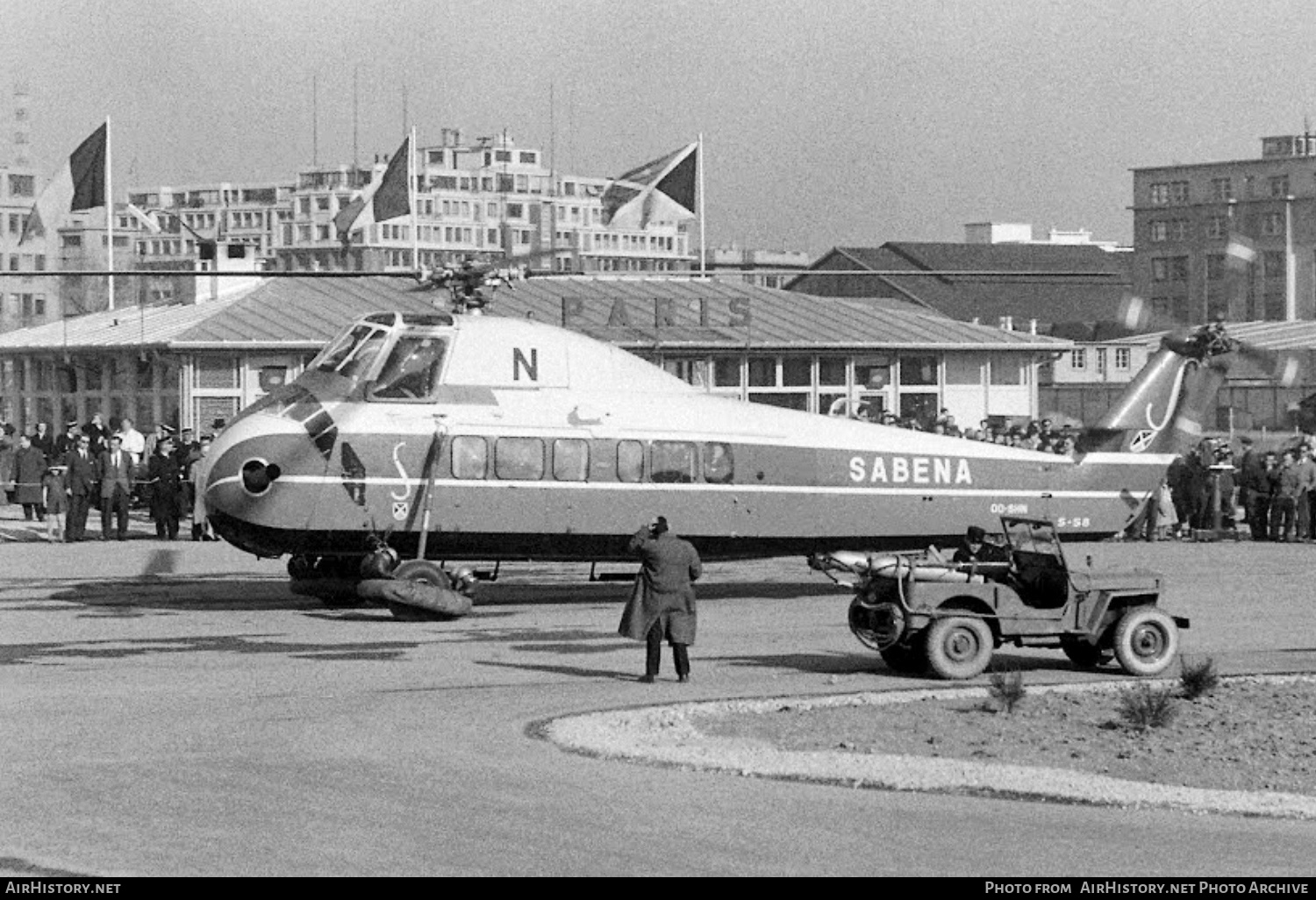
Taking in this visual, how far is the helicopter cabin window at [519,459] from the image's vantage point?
2583 cm

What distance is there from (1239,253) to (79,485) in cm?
1992

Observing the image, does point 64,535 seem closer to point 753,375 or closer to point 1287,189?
point 753,375

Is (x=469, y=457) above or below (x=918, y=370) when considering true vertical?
below

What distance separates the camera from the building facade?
3910 inches

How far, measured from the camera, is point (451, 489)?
84.1ft

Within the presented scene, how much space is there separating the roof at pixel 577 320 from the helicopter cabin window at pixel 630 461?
1642 cm

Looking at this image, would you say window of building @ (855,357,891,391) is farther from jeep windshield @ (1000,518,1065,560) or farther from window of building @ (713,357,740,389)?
jeep windshield @ (1000,518,1065,560)

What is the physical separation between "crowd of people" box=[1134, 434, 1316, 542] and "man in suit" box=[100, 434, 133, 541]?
58.4ft

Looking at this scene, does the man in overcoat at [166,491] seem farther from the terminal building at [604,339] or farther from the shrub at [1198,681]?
the shrub at [1198,681]

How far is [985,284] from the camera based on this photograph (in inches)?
4247

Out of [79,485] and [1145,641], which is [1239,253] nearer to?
[1145,641]

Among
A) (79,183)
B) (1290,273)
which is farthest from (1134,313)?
(1290,273)

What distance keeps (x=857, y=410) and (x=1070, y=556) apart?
1576cm

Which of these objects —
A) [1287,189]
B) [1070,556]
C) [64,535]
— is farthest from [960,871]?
[1287,189]
